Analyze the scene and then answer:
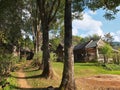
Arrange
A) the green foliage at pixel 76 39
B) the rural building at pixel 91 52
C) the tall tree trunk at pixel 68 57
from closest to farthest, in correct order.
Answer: the tall tree trunk at pixel 68 57
the rural building at pixel 91 52
the green foliage at pixel 76 39

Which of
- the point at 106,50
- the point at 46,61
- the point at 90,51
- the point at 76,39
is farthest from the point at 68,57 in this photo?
the point at 76,39

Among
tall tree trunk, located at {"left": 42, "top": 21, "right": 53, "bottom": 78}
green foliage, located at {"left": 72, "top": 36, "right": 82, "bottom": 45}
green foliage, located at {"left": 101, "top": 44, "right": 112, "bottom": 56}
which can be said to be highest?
green foliage, located at {"left": 72, "top": 36, "right": 82, "bottom": 45}

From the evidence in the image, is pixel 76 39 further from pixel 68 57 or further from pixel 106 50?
pixel 68 57

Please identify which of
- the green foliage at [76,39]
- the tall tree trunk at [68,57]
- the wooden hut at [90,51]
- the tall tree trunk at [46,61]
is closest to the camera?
the tall tree trunk at [68,57]

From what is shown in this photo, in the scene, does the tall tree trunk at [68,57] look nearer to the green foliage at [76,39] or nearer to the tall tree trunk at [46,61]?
the tall tree trunk at [46,61]

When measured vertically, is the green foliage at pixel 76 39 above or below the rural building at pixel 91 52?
above

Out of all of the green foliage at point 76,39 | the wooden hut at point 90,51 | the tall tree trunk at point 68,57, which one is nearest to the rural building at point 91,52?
the wooden hut at point 90,51

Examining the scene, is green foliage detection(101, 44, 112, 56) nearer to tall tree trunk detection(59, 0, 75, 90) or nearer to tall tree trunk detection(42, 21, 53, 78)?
tall tree trunk detection(42, 21, 53, 78)

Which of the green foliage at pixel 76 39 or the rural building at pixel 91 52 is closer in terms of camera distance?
the rural building at pixel 91 52

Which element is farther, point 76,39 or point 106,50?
point 76,39

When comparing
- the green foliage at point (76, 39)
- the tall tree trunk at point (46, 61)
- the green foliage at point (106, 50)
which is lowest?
the tall tree trunk at point (46, 61)

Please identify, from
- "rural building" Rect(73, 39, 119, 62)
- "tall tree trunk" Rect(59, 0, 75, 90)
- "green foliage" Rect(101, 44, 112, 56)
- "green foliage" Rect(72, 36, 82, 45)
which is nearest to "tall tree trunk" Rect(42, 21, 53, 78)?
"tall tree trunk" Rect(59, 0, 75, 90)

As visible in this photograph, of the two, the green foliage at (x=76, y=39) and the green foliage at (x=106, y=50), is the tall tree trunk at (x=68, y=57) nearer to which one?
the green foliage at (x=106, y=50)

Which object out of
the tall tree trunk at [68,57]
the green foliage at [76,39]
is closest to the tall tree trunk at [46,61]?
the tall tree trunk at [68,57]
